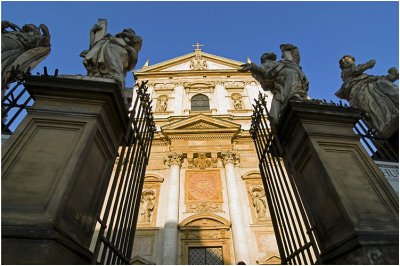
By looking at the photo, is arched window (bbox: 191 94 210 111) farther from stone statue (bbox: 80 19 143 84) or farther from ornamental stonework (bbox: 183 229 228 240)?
stone statue (bbox: 80 19 143 84)

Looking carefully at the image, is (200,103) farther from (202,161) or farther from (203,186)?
(203,186)

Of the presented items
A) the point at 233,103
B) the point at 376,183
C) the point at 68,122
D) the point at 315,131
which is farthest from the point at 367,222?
the point at 233,103

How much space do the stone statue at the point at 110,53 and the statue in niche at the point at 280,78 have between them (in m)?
1.87

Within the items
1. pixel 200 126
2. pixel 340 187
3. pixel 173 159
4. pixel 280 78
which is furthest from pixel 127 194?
pixel 200 126

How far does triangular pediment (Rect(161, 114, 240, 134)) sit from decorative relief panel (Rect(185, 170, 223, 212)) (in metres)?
2.45

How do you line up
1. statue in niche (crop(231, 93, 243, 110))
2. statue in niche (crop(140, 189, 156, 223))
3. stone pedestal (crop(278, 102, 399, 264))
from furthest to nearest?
statue in niche (crop(231, 93, 243, 110))
statue in niche (crop(140, 189, 156, 223))
stone pedestal (crop(278, 102, 399, 264))

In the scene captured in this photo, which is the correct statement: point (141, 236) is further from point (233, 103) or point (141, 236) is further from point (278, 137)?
point (233, 103)

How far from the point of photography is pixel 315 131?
3.61 m

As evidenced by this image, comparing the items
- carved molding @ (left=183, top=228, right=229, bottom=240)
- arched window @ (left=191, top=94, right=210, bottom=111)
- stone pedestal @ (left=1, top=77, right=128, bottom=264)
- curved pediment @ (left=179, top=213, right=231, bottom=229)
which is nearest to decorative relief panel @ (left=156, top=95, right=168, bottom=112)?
arched window @ (left=191, top=94, right=210, bottom=111)

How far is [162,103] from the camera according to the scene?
18.8m

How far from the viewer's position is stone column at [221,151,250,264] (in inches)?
432

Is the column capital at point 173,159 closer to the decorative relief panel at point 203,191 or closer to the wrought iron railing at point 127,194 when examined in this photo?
the decorative relief panel at point 203,191

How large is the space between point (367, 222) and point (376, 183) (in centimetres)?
65

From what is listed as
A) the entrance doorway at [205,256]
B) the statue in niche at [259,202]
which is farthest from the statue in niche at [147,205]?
the statue in niche at [259,202]
